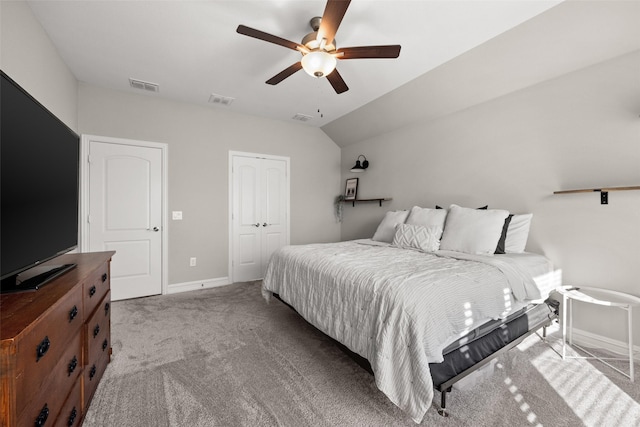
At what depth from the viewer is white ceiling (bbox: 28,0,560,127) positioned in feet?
6.92

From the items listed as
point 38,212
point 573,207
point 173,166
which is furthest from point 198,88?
point 573,207

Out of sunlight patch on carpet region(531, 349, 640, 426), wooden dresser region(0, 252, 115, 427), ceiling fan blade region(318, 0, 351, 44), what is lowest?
sunlight patch on carpet region(531, 349, 640, 426)

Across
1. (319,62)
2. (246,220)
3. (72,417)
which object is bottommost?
(72,417)

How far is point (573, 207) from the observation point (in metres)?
2.48

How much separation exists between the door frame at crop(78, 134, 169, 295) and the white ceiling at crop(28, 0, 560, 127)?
69 cm

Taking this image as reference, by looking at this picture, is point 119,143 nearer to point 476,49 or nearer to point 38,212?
point 38,212

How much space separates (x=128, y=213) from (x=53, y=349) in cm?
296

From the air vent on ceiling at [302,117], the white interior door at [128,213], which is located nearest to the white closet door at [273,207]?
the air vent on ceiling at [302,117]

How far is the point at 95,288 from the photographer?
1.68 m

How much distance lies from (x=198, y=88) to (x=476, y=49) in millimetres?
3221

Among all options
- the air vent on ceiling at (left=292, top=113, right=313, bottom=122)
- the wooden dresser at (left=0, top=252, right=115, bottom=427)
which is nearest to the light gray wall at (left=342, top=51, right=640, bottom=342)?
the air vent on ceiling at (left=292, top=113, right=313, bottom=122)

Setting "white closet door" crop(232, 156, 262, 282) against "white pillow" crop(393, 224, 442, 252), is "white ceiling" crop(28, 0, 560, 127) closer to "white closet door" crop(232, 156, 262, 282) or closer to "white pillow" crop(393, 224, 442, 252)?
"white closet door" crop(232, 156, 262, 282)

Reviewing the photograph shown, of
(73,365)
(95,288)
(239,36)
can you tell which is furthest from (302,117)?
(73,365)

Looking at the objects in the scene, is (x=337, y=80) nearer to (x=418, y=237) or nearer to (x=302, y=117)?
(x=418, y=237)
